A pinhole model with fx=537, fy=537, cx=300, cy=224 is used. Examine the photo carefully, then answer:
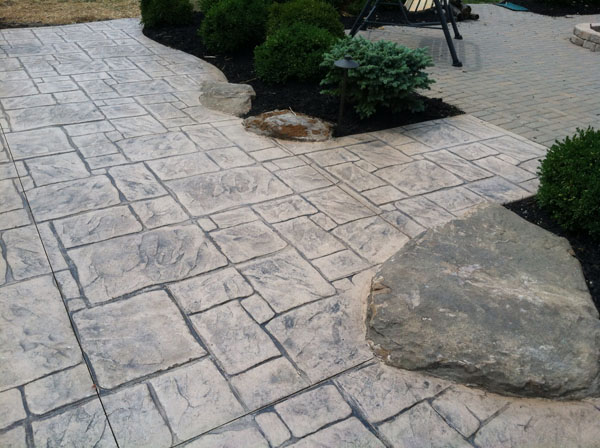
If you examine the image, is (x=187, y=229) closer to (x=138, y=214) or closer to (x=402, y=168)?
(x=138, y=214)

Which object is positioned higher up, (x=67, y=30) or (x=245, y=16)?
(x=245, y=16)

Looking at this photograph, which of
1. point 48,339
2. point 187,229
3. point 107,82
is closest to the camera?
point 48,339

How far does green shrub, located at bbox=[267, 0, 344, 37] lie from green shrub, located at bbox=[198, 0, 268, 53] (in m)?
0.50

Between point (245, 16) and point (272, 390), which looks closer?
point (272, 390)

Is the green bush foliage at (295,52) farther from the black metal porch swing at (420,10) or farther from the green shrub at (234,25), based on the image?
the black metal porch swing at (420,10)

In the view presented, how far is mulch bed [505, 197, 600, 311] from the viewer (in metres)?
3.49

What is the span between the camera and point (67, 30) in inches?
356

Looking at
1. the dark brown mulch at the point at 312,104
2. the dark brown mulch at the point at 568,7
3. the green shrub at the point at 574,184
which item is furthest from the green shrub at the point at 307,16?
the dark brown mulch at the point at 568,7

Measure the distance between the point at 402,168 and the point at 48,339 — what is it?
10.8 ft

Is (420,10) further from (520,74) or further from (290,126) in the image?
(290,126)

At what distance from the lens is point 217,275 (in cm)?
342

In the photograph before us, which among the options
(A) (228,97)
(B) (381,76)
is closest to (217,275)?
(B) (381,76)

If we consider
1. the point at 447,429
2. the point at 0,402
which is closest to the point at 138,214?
the point at 0,402

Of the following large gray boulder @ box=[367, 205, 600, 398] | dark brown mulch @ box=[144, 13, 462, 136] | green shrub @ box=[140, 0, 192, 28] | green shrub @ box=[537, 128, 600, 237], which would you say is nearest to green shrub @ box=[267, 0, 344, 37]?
dark brown mulch @ box=[144, 13, 462, 136]
